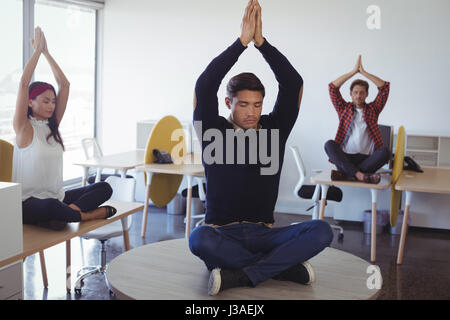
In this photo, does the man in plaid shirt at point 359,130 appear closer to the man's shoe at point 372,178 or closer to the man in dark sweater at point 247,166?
the man's shoe at point 372,178

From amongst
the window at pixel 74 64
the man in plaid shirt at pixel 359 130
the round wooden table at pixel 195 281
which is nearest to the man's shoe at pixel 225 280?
the round wooden table at pixel 195 281

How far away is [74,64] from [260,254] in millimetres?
5461

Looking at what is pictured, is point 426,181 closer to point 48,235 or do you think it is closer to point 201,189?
point 201,189

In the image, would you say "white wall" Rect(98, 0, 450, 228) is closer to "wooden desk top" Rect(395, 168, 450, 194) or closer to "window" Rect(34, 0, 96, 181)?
"window" Rect(34, 0, 96, 181)

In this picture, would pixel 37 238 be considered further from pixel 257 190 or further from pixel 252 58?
pixel 252 58

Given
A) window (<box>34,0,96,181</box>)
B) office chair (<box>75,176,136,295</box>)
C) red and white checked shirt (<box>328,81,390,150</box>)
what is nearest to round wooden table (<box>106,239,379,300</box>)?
office chair (<box>75,176,136,295</box>)

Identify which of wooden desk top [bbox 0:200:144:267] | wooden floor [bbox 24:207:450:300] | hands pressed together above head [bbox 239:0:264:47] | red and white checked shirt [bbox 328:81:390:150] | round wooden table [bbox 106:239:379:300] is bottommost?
wooden floor [bbox 24:207:450:300]

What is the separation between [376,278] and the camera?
209cm

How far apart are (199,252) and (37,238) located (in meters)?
1.24

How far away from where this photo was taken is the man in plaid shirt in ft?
16.5

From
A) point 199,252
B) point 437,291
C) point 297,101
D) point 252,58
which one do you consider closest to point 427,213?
point 437,291

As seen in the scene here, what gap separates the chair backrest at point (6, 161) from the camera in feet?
10.4

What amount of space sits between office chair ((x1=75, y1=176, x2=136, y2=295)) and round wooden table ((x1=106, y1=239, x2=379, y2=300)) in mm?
1503

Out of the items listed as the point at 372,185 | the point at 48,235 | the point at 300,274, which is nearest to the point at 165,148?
the point at 372,185
